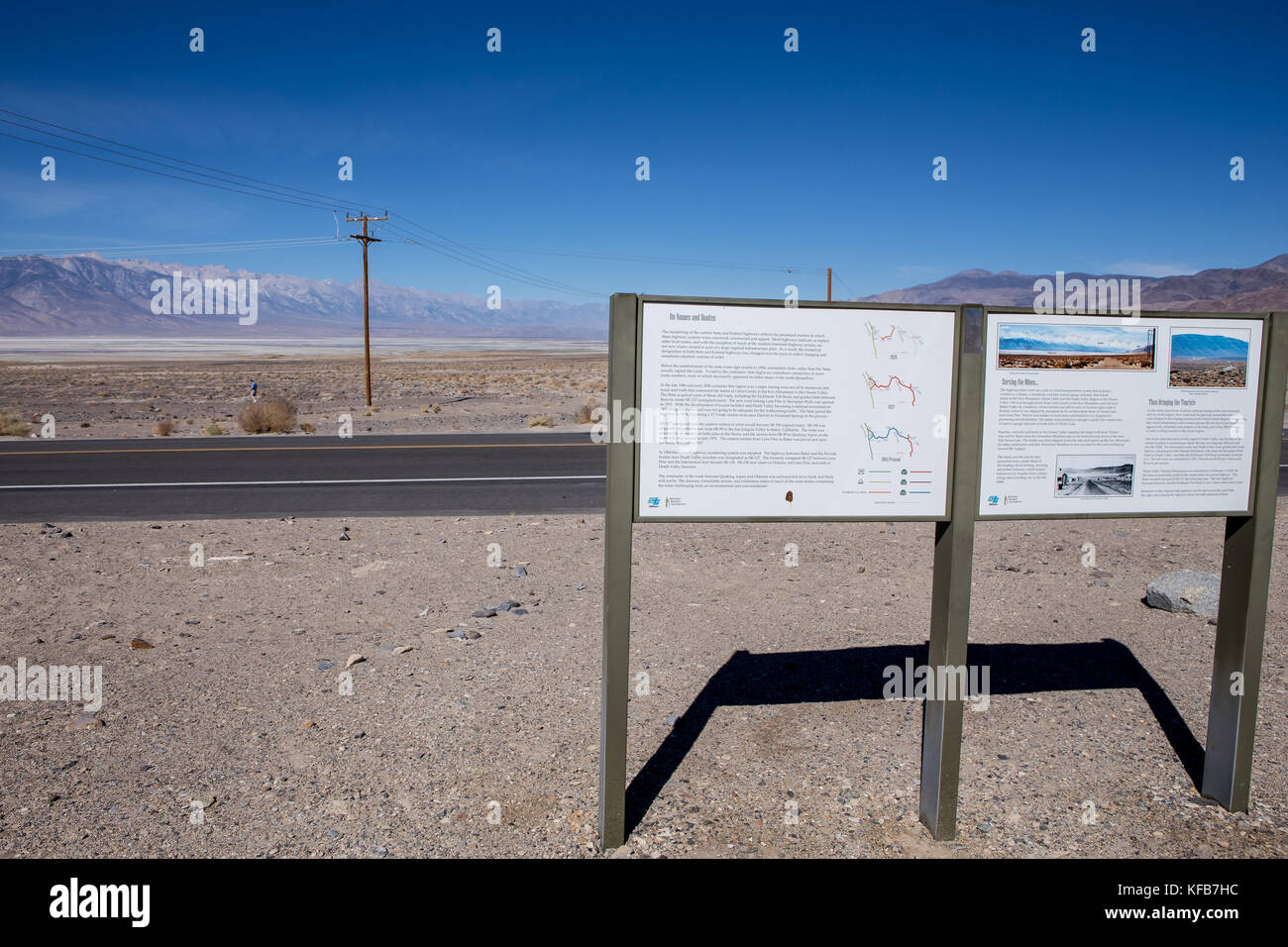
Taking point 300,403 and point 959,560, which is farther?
point 300,403

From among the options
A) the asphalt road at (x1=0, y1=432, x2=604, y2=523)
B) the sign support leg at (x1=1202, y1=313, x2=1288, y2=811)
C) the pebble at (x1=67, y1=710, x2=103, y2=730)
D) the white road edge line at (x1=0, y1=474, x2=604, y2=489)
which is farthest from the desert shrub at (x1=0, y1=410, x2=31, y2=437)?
the sign support leg at (x1=1202, y1=313, x2=1288, y2=811)

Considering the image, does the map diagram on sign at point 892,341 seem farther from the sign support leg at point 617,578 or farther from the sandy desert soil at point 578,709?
the sandy desert soil at point 578,709

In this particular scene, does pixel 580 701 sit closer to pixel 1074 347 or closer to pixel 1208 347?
pixel 1074 347

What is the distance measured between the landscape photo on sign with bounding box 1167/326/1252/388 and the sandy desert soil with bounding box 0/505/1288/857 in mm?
1911

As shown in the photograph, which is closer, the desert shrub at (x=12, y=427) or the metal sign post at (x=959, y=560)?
the metal sign post at (x=959, y=560)

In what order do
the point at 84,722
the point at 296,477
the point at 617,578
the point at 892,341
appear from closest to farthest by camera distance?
the point at 617,578
the point at 892,341
the point at 84,722
the point at 296,477

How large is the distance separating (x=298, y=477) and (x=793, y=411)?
11747 millimetres

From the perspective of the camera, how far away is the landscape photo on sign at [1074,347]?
358cm

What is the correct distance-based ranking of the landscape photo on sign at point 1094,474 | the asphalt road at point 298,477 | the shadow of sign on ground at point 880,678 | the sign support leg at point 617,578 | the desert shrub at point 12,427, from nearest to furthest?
1. the sign support leg at point 617,578
2. the landscape photo on sign at point 1094,474
3. the shadow of sign on ground at point 880,678
4. the asphalt road at point 298,477
5. the desert shrub at point 12,427

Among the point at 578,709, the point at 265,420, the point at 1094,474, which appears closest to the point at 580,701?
the point at 578,709

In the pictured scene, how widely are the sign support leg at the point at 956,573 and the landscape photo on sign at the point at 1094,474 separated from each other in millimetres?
406

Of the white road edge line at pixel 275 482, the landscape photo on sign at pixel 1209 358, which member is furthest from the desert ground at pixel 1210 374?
the white road edge line at pixel 275 482

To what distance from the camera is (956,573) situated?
358 centimetres

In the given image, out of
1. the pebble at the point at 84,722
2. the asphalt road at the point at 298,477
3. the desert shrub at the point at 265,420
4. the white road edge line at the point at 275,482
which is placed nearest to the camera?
the pebble at the point at 84,722
